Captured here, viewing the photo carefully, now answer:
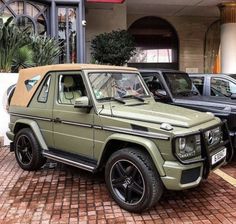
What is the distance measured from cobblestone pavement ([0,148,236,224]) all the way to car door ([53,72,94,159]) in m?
0.57

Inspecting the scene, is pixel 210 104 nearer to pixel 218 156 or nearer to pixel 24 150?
pixel 218 156

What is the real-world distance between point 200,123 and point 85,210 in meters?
1.83

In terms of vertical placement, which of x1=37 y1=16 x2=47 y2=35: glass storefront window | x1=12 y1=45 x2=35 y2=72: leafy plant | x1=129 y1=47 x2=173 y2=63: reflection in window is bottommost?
x1=12 y1=45 x2=35 y2=72: leafy plant

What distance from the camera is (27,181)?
5.80 meters

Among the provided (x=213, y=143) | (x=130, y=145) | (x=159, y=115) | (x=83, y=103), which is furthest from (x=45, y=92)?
(x=213, y=143)

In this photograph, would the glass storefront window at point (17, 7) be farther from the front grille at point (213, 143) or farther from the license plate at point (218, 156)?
the license plate at point (218, 156)

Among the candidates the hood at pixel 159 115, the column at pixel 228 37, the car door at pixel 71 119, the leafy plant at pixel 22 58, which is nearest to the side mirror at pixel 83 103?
the car door at pixel 71 119

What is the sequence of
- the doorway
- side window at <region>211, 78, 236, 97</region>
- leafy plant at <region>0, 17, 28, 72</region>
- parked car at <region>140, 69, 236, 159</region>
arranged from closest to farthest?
parked car at <region>140, 69, 236, 159</region>
side window at <region>211, 78, 236, 97</region>
leafy plant at <region>0, 17, 28, 72</region>
the doorway

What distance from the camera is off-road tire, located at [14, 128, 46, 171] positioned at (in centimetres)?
604

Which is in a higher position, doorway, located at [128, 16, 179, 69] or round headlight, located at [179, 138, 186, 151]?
doorway, located at [128, 16, 179, 69]

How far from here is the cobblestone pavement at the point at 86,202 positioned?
4348 mm

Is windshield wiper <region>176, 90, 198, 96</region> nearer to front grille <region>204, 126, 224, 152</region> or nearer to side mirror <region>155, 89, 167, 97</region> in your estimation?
side mirror <region>155, 89, 167, 97</region>

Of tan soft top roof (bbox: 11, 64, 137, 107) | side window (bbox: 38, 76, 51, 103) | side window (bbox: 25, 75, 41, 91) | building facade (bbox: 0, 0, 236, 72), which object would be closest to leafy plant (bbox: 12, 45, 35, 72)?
building facade (bbox: 0, 0, 236, 72)

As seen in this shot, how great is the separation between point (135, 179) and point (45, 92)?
93.2 inches
